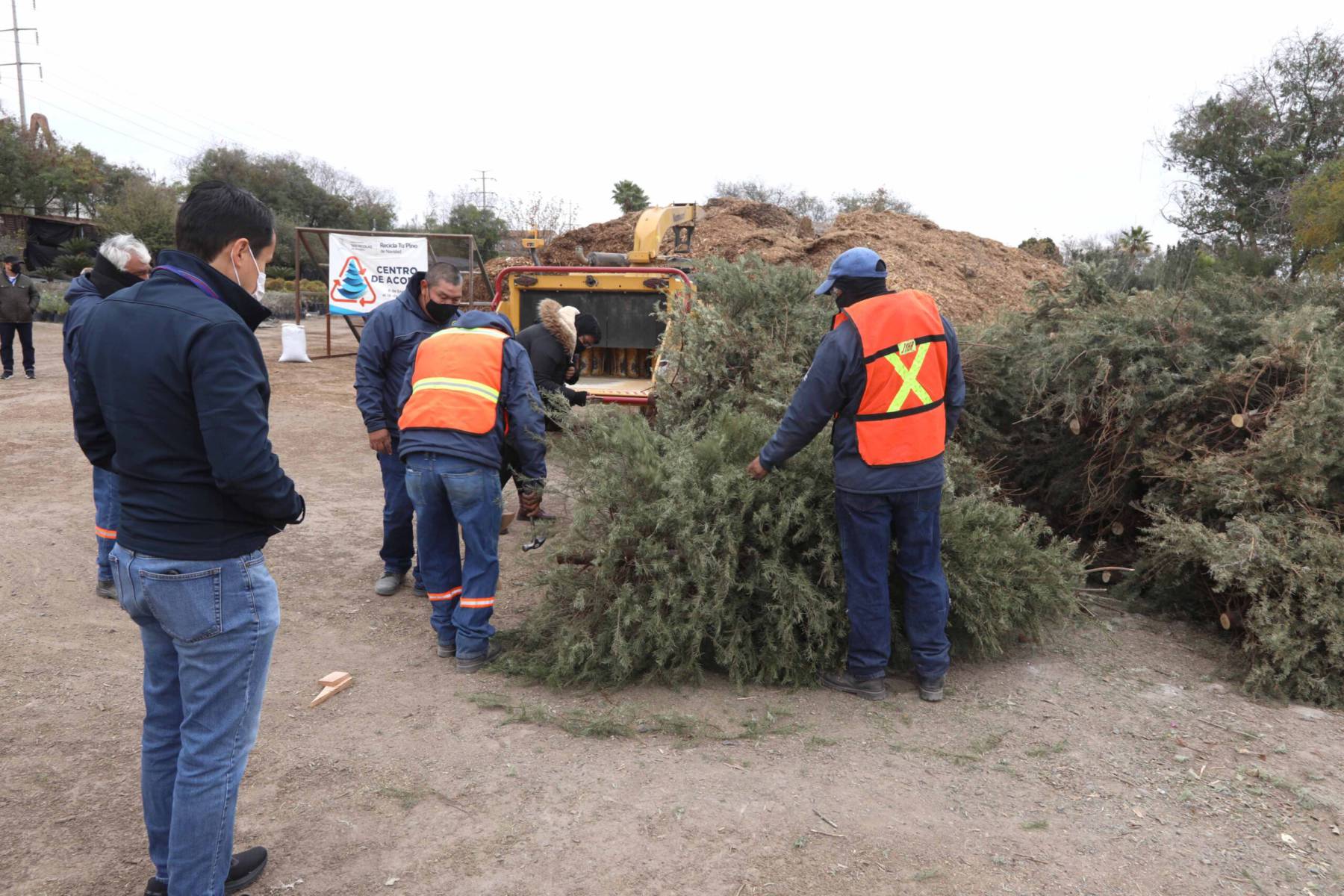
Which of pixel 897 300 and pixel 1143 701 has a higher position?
pixel 897 300

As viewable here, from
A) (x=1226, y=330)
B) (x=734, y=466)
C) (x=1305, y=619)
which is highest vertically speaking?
(x=1226, y=330)

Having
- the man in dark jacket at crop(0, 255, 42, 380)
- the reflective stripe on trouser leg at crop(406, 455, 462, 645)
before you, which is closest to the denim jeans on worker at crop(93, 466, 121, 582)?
the reflective stripe on trouser leg at crop(406, 455, 462, 645)

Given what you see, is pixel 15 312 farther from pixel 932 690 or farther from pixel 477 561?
pixel 932 690

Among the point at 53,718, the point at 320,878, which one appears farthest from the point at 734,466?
the point at 53,718

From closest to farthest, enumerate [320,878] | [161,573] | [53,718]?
[161,573], [320,878], [53,718]

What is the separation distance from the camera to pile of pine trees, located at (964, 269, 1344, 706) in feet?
13.4

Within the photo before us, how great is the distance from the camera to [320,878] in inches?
107

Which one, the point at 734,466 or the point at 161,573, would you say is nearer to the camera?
the point at 161,573

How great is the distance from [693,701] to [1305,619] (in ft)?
8.95

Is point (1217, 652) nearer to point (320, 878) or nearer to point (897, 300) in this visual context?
point (897, 300)

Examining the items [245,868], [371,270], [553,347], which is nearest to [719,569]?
[245,868]

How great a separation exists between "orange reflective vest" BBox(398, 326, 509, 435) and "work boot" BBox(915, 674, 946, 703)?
2.30 metres

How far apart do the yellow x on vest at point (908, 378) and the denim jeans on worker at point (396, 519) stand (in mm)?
2869

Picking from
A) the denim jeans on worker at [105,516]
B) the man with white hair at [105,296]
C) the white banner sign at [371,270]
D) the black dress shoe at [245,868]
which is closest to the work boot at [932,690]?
the black dress shoe at [245,868]
